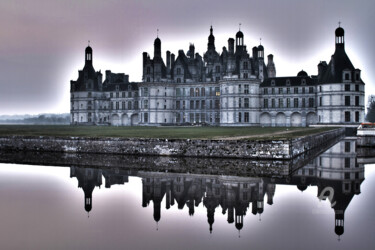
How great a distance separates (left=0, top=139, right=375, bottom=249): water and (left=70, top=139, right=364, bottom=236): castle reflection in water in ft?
0.11

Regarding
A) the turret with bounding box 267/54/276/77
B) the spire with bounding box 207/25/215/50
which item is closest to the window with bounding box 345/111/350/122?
the turret with bounding box 267/54/276/77

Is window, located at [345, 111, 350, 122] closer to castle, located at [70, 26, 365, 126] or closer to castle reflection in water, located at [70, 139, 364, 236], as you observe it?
castle, located at [70, 26, 365, 126]

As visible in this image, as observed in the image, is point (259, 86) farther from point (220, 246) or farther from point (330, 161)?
point (220, 246)

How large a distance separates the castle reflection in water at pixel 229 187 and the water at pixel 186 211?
34 mm

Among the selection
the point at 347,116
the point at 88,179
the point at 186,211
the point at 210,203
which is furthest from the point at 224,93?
the point at 186,211

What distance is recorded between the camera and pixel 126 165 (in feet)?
68.2

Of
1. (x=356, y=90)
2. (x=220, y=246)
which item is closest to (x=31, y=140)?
(x=220, y=246)

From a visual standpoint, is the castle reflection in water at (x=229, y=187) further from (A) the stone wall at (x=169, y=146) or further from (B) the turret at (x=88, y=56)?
(B) the turret at (x=88, y=56)

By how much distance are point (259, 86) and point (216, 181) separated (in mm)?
49417

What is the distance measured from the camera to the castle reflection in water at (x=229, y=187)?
11.5 metres

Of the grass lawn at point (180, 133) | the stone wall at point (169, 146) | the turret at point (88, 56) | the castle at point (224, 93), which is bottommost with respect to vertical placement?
the stone wall at point (169, 146)

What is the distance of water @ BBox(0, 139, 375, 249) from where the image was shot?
8.70 m

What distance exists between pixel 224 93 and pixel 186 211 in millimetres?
51129

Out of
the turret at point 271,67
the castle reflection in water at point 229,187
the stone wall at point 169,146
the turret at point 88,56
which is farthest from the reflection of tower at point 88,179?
the turret at point 271,67
